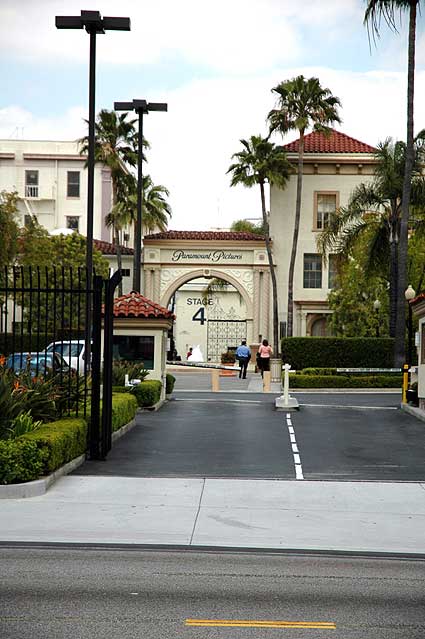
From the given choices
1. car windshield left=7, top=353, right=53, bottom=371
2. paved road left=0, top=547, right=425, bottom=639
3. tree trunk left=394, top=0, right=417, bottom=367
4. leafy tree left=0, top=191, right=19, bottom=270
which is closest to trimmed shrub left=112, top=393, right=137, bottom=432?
car windshield left=7, top=353, right=53, bottom=371

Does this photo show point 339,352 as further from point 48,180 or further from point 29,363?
point 48,180

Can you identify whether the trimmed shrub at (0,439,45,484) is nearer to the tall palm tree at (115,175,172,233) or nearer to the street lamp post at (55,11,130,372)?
the street lamp post at (55,11,130,372)

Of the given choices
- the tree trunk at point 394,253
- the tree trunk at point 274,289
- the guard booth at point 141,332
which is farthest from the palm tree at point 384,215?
the guard booth at point 141,332

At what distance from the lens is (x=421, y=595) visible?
8.17 metres

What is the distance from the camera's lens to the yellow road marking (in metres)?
7.10

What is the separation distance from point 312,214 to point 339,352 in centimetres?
1536

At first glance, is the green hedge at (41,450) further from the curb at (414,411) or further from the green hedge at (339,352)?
the green hedge at (339,352)

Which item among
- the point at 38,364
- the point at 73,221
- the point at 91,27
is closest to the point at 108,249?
the point at 73,221

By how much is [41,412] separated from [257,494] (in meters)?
4.05

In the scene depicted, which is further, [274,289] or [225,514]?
[274,289]

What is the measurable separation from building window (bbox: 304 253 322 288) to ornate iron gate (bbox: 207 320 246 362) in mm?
6964

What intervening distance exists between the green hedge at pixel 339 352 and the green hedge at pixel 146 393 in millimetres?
19093

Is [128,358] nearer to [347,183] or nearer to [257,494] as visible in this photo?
[257,494]

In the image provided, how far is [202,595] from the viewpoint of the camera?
7.96 meters
